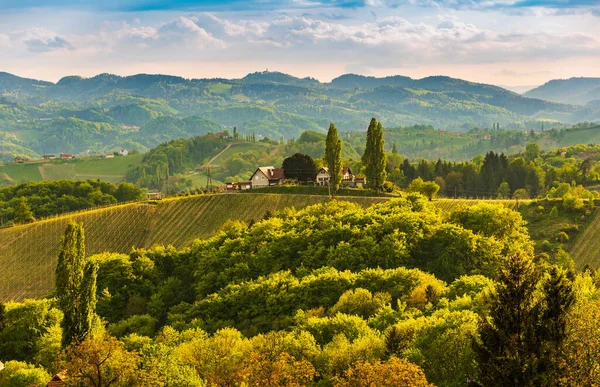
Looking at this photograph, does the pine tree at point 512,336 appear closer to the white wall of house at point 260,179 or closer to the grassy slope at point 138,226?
the grassy slope at point 138,226

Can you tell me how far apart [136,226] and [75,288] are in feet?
240

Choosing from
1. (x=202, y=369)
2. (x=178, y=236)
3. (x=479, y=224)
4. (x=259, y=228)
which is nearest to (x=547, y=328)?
(x=202, y=369)

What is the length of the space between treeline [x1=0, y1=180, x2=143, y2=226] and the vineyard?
175 feet

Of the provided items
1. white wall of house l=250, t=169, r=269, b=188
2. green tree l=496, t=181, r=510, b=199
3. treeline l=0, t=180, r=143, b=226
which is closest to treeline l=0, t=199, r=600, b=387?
white wall of house l=250, t=169, r=269, b=188

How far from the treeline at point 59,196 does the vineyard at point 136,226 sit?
53201mm

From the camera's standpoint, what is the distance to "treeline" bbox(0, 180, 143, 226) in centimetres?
17412

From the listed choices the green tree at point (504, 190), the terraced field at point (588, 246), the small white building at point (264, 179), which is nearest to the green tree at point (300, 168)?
the small white building at point (264, 179)

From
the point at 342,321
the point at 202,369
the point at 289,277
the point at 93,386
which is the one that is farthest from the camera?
the point at 289,277

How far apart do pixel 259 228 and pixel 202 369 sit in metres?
47.3

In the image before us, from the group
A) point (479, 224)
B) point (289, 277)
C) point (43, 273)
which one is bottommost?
point (43, 273)

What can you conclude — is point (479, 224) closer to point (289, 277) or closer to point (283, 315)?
point (289, 277)

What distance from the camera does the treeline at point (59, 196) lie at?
571ft

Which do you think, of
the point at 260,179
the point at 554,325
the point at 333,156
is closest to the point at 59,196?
the point at 260,179

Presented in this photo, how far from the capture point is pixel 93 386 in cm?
3647
